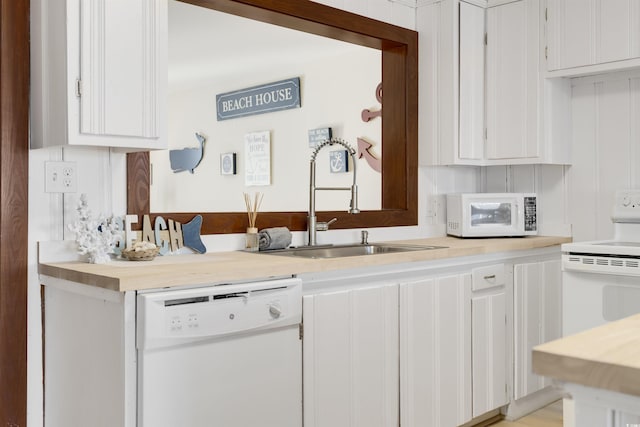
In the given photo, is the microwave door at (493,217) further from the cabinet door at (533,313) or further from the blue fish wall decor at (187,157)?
the blue fish wall decor at (187,157)

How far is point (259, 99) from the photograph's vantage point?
21.5 feet

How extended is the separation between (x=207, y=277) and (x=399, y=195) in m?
1.82

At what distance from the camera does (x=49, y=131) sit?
2100mm

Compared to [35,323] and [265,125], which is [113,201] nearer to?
[35,323]

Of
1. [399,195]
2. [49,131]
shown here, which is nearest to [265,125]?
[399,195]

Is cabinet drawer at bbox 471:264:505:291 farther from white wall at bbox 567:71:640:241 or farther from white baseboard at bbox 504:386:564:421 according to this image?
white wall at bbox 567:71:640:241

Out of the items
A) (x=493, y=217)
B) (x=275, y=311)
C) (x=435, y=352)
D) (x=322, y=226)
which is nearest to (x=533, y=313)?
(x=493, y=217)

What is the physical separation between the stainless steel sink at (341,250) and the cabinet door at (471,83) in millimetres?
711

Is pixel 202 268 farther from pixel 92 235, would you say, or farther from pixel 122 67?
pixel 122 67

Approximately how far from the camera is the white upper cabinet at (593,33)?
3125 mm

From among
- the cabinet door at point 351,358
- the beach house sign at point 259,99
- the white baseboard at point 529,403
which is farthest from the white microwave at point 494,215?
the beach house sign at point 259,99

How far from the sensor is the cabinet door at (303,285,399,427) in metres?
2.27

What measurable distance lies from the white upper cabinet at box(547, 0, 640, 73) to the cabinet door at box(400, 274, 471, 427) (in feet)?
4.22

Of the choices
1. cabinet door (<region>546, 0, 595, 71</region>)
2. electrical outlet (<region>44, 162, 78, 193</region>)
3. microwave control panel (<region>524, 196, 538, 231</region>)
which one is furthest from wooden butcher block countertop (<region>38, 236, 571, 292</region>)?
cabinet door (<region>546, 0, 595, 71</region>)
